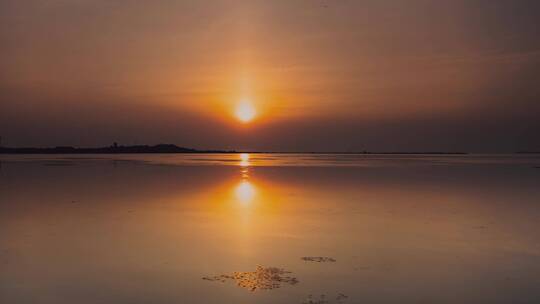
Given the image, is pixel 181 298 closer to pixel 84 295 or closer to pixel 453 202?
pixel 84 295

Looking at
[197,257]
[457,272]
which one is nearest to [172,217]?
[197,257]

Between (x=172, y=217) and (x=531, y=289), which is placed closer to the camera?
(x=531, y=289)

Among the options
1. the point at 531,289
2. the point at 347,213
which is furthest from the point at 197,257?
the point at 347,213

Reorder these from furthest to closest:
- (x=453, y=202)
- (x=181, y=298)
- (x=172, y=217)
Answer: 1. (x=453, y=202)
2. (x=172, y=217)
3. (x=181, y=298)

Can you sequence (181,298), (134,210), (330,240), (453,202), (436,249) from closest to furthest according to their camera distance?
(181,298)
(436,249)
(330,240)
(134,210)
(453,202)

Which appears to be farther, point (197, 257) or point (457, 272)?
point (197, 257)

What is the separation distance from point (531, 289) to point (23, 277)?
7.24m

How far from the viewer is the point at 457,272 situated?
7512 millimetres

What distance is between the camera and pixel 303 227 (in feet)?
38.0

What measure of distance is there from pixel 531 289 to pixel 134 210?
36.1ft

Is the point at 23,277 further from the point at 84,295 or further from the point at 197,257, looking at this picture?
the point at 197,257

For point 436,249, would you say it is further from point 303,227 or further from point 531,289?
point 303,227

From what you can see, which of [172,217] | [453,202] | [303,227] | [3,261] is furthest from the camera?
[453,202]

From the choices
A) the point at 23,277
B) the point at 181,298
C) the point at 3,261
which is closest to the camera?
the point at 181,298
